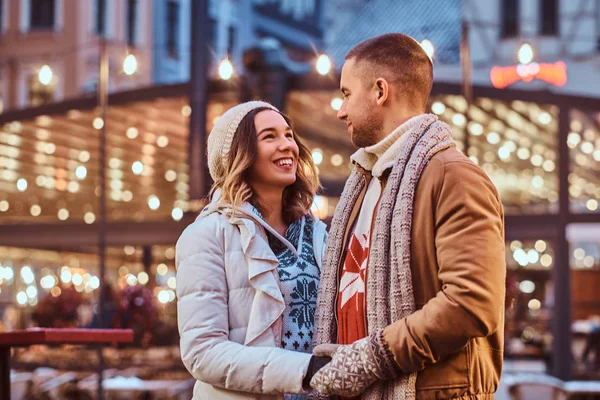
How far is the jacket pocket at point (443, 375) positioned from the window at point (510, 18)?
2913 cm

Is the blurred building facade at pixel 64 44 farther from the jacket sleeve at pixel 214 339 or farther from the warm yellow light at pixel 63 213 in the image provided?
the jacket sleeve at pixel 214 339

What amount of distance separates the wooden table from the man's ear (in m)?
1.99

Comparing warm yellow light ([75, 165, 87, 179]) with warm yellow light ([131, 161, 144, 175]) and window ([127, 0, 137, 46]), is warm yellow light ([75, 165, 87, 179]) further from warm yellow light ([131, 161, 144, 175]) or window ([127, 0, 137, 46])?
window ([127, 0, 137, 46])

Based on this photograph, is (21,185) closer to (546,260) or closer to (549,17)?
(546,260)

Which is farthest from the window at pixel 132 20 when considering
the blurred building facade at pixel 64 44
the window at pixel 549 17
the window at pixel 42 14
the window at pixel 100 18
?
the window at pixel 549 17

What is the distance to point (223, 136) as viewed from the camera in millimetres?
3596

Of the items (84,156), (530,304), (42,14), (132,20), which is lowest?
(530,304)

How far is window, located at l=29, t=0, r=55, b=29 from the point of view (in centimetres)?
3488

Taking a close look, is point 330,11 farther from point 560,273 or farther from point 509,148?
point 560,273

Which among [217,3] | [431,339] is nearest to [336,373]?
[431,339]

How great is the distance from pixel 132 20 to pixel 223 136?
32.9 m

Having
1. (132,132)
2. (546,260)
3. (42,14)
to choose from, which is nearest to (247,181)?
(132,132)

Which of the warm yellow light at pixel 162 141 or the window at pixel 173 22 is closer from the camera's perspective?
the warm yellow light at pixel 162 141

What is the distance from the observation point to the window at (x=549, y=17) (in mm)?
30828
